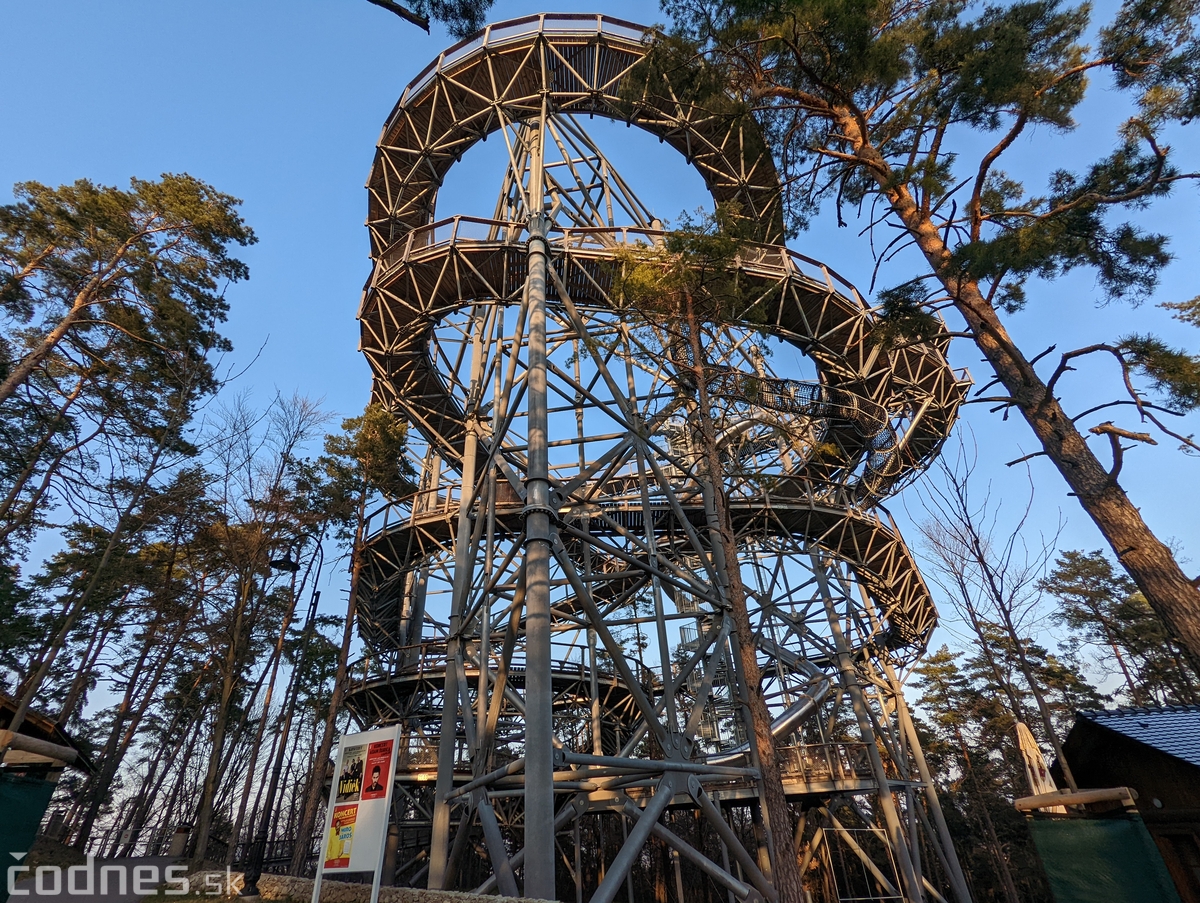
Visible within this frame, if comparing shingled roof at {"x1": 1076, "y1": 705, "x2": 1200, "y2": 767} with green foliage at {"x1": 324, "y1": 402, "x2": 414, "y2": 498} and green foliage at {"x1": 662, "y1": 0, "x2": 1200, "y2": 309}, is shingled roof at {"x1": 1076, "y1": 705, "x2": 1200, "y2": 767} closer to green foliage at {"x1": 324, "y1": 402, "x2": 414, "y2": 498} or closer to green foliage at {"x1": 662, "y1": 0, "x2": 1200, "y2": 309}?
green foliage at {"x1": 662, "y1": 0, "x2": 1200, "y2": 309}

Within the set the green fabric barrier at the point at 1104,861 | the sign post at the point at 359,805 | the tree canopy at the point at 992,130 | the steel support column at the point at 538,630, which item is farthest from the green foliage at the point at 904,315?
the sign post at the point at 359,805

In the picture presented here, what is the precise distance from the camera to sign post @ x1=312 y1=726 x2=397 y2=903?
485 centimetres

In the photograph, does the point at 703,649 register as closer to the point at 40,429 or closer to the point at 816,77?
the point at 816,77

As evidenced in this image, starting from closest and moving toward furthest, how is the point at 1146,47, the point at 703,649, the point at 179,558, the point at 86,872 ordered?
the point at 1146,47 → the point at 703,649 → the point at 86,872 → the point at 179,558

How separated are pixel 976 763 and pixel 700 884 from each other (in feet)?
54.4

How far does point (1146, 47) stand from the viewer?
21.0ft

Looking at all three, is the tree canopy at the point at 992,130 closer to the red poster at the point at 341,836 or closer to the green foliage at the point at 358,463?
the red poster at the point at 341,836

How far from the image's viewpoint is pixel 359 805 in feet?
16.7

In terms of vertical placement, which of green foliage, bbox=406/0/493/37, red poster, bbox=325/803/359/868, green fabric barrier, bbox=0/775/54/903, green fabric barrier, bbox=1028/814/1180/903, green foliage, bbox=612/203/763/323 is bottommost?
green fabric barrier, bbox=1028/814/1180/903

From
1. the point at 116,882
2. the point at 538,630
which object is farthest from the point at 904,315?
the point at 116,882

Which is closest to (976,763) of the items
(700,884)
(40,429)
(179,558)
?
(700,884)

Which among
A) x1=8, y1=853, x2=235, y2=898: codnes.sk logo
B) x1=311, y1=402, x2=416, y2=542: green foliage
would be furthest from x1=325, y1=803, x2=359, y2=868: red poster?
x1=311, y1=402, x2=416, y2=542: green foliage

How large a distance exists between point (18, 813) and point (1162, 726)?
43.6 ft

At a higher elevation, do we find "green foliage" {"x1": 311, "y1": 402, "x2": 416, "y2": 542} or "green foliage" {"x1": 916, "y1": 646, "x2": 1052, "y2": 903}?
"green foliage" {"x1": 311, "y1": 402, "x2": 416, "y2": 542}
